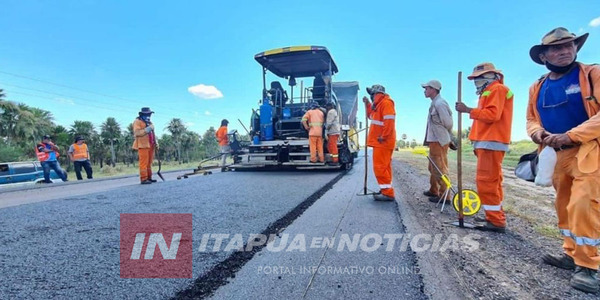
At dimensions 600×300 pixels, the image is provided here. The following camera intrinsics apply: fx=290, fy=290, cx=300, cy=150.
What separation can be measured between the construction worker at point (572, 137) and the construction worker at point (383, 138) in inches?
75.5

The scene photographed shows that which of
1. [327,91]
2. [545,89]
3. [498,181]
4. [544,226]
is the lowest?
[544,226]

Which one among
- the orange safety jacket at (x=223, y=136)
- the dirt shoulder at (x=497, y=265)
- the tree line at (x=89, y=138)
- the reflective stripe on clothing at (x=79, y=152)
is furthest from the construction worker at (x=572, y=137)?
the tree line at (x=89, y=138)

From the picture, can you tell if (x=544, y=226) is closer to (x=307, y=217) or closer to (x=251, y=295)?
(x=307, y=217)

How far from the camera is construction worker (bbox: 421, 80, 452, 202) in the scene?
157 inches

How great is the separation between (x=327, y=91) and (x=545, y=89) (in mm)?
6069

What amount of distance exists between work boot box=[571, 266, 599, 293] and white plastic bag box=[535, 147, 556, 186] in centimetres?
57

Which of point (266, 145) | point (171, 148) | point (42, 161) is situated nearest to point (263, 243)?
point (266, 145)

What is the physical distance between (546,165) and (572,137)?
25 cm

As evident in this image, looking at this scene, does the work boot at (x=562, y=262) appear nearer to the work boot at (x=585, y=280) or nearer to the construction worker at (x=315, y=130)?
the work boot at (x=585, y=280)

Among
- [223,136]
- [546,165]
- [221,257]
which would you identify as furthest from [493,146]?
[223,136]

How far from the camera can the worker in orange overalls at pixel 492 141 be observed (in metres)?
2.72

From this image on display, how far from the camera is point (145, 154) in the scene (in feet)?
20.7

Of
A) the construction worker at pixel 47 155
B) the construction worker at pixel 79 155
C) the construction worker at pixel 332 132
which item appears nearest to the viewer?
the construction worker at pixel 332 132

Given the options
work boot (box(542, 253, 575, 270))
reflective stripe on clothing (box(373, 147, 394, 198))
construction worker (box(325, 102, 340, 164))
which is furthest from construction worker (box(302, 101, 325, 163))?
work boot (box(542, 253, 575, 270))
